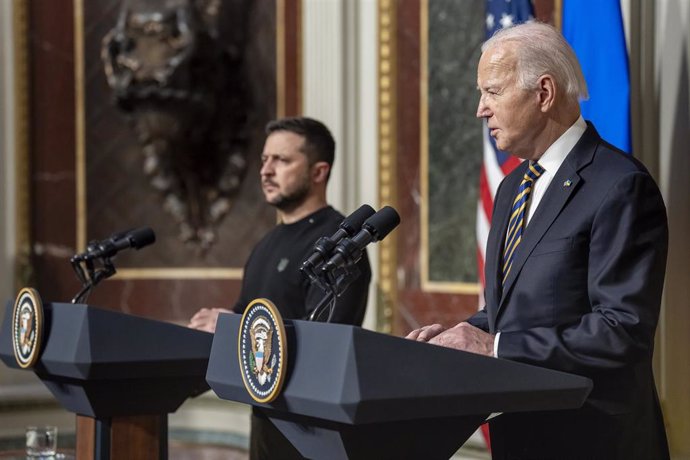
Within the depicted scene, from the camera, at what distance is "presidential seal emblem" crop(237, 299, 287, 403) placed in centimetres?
212

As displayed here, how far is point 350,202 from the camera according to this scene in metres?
5.77

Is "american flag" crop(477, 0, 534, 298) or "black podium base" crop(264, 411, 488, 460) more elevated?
"american flag" crop(477, 0, 534, 298)

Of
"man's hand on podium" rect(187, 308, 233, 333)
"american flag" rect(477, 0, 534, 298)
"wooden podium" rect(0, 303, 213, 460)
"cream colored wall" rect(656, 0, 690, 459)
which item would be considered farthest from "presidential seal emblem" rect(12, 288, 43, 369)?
"cream colored wall" rect(656, 0, 690, 459)

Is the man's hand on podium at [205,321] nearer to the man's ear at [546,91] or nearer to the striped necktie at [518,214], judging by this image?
the striped necktie at [518,214]

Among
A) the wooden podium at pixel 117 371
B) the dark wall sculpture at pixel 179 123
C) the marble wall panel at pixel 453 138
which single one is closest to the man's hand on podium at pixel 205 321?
the wooden podium at pixel 117 371

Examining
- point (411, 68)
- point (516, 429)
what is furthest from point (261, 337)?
point (411, 68)

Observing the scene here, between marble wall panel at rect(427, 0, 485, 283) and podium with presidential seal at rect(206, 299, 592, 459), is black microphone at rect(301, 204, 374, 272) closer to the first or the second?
podium with presidential seal at rect(206, 299, 592, 459)

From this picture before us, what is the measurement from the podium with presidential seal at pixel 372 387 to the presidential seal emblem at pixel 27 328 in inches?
42.8

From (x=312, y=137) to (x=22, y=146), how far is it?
9.82 ft

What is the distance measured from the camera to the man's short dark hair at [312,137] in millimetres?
4004

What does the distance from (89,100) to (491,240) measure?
172 inches

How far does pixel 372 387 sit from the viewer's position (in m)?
1.97

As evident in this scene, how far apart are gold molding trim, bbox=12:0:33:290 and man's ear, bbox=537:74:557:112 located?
4498 mm

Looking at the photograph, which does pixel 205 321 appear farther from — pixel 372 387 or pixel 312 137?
pixel 372 387
